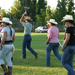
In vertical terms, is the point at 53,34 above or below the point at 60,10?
above

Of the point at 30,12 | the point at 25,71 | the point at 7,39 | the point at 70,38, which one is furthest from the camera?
the point at 30,12

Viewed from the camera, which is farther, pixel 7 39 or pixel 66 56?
pixel 7 39

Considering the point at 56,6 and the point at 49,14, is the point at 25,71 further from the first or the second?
the point at 56,6

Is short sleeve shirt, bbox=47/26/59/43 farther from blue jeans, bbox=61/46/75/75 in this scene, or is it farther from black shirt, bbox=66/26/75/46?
black shirt, bbox=66/26/75/46

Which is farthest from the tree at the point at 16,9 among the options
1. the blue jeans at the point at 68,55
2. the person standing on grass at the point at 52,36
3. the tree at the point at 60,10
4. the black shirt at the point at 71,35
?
the black shirt at the point at 71,35

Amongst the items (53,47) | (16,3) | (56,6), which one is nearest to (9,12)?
(16,3)

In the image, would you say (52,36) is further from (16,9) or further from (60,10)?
(16,9)

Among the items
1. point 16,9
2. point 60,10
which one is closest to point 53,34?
point 60,10

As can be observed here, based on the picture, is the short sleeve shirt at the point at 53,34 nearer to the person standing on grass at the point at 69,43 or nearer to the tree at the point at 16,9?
the person standing on grass at the point at 69,43

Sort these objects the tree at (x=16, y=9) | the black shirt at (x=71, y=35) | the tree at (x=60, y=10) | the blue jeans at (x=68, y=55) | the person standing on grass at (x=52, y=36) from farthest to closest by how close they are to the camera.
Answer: the tree at (x=16, y=9) < the tree at (x=60, y=10) < the person standing on grass at (x=52, y=36) < the blue jeans at (x=68, y=55) < the black shirt at (x=71, y=35)

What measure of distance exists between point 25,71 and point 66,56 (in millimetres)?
2162

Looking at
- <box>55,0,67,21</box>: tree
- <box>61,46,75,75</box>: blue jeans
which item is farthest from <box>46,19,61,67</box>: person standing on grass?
<box>55,0,67,21</box>: tree

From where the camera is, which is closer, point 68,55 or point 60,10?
point 68,55

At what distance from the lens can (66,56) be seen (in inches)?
273
